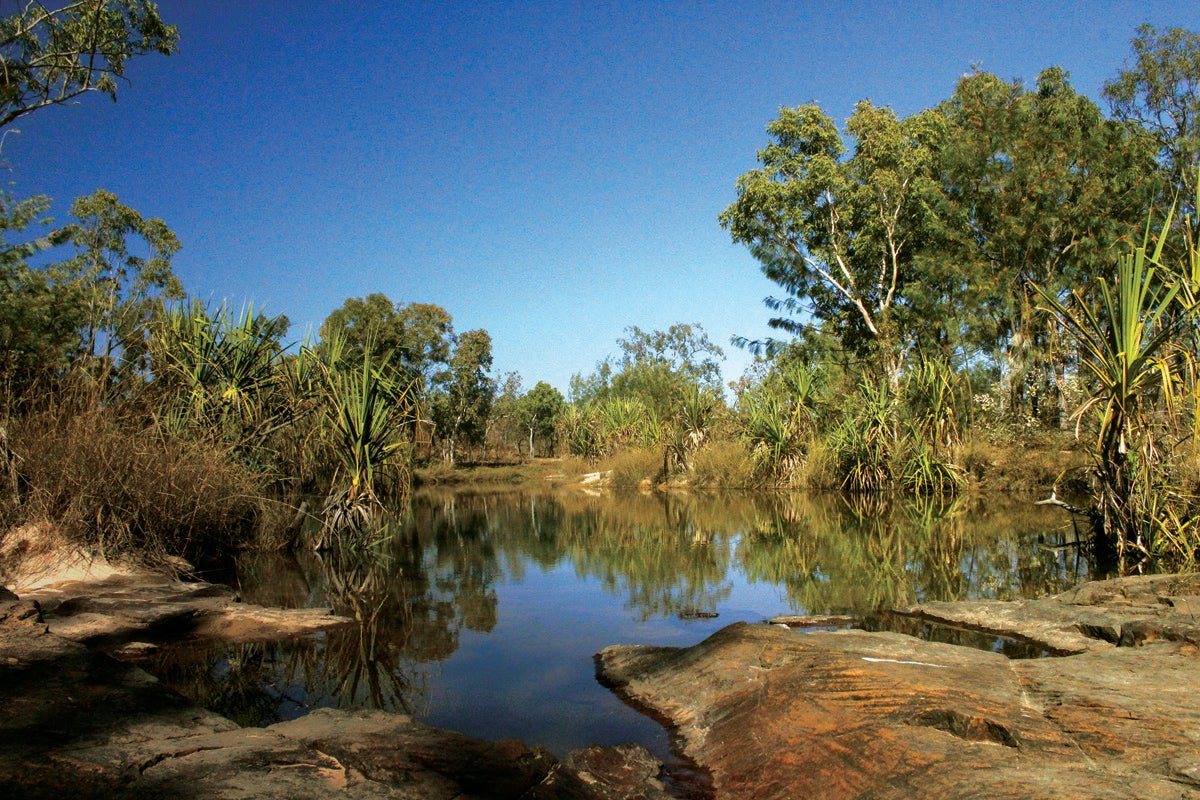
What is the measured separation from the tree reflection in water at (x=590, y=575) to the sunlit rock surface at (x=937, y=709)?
5.46ft

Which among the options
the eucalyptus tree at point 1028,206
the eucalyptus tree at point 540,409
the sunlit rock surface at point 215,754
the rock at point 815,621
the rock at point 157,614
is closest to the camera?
the sunlit rock surface at point 215,754

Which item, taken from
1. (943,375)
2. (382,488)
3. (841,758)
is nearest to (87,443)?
(382,488)

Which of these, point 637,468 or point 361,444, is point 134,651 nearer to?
point 361,444

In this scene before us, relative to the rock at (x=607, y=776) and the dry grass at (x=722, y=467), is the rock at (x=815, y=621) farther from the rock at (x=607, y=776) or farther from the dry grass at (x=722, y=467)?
the dry grass at (x=722, y=467)

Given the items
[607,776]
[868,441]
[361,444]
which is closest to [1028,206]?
[868,441]

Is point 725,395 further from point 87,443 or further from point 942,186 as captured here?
point 87,443

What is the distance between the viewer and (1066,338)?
1727 cm

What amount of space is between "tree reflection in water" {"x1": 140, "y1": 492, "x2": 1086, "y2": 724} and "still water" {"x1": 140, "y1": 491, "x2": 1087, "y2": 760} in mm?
27

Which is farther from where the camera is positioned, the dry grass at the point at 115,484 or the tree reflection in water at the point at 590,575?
the dry grass at the point at 115,484

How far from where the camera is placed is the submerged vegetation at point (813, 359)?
662 cm

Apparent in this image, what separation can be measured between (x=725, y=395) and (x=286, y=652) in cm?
2094

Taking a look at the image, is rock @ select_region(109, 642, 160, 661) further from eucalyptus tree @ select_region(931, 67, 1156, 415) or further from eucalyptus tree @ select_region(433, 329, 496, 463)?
eucalyptus tree @ select_region(433, 329, 496, 463)

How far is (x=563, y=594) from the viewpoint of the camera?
7691mm

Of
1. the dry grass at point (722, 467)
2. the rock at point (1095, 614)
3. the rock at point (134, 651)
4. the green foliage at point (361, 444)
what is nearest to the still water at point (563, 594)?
the rock at point (134, 651)
